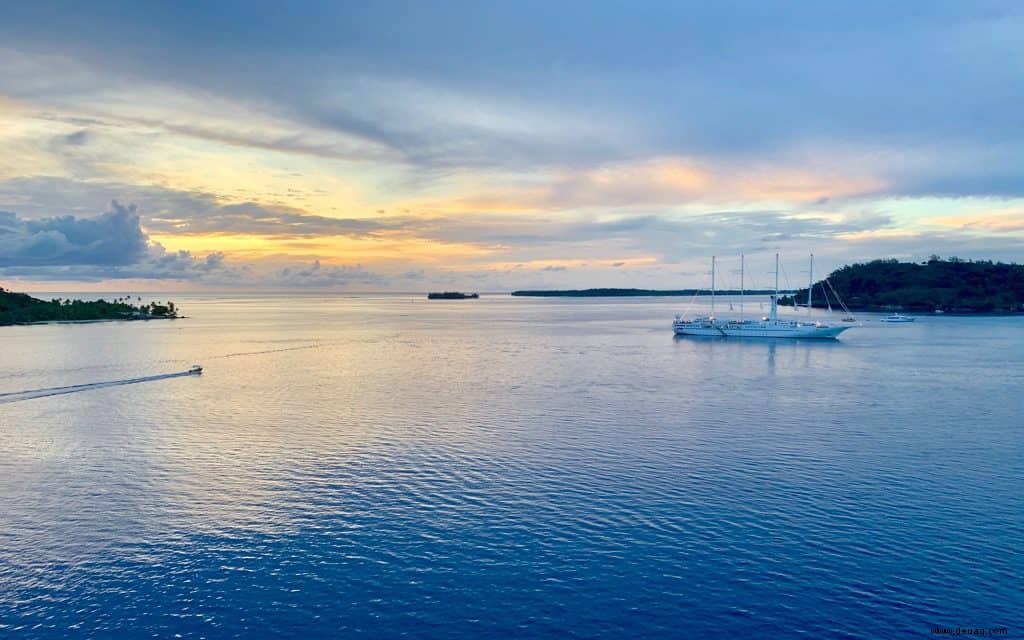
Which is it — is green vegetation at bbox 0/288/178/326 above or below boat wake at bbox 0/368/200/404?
above

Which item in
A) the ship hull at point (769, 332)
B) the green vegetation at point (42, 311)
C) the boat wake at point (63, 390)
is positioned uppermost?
the green vegetation at point (42, 311)

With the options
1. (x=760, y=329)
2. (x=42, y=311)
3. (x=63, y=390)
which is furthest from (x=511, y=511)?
(x=42, y=311)

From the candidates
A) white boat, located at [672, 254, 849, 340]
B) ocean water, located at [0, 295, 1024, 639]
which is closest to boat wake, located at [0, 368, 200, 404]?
ocean water, located at [0, 295, 1024, 639]

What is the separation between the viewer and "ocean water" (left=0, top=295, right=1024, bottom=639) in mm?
23328

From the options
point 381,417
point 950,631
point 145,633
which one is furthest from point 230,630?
point 381,417

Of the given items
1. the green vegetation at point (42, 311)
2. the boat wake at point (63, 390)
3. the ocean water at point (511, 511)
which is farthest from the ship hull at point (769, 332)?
the green vegetation at point (42, 311)

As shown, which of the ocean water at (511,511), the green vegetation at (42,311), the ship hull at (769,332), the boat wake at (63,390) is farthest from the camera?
the green vegetation at (42,311)

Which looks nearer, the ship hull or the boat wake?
the boat wake

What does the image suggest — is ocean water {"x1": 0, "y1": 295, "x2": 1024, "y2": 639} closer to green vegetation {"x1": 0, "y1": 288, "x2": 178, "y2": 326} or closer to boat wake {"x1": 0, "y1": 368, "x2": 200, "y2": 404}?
boat wake {"x1": 0, "y1": 368, "x2": 200, "y2": 404}

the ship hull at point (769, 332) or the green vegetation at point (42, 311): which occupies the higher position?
the green vegetation at point (42, 311)

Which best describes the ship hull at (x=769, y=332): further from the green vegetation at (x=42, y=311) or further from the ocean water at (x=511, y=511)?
the green vegetation at (x=42, y=311)

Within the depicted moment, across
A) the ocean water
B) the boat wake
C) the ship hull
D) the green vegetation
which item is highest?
the green vegetation

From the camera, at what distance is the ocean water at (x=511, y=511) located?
23328 millimetres

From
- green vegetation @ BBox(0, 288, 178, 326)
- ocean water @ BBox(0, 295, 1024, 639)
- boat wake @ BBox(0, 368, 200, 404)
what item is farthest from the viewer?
green vegetation @ BBox(0, 288, 178, 326)
